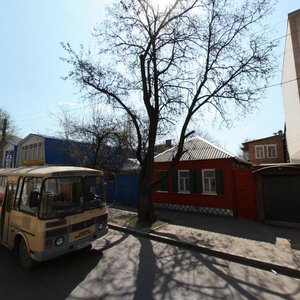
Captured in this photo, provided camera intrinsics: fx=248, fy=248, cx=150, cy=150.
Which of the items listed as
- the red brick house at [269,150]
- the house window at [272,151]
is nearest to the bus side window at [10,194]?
the red brick house at [269,150]

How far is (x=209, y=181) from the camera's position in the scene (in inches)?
561

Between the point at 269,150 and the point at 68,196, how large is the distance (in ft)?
126

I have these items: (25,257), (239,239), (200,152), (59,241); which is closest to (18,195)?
(25,257)

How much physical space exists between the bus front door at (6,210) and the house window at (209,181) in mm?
10196

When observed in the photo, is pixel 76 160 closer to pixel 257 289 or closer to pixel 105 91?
pixel 105 91

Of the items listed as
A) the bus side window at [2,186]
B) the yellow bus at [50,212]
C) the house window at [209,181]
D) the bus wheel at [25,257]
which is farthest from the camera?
the house window at [209,181]

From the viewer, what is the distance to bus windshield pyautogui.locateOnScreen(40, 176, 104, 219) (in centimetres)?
585

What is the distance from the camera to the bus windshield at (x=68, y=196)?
5.85m

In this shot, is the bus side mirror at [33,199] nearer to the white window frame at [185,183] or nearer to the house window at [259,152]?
the white window frame at [185,183]

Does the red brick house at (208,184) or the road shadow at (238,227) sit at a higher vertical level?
the red brick house at (208,184)

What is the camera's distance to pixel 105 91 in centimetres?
1290

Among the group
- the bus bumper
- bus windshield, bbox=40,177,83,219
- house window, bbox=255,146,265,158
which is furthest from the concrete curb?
house window, bbox=255,146,265,158

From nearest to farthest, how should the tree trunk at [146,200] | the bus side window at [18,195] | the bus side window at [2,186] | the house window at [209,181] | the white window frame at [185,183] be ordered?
the bus side window at [18,195] < the bus side window at [2,186] < the tree trunk at [146,200] < the house window at [209,181] < the white window frame at [185,183]

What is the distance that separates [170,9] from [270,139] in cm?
3272
